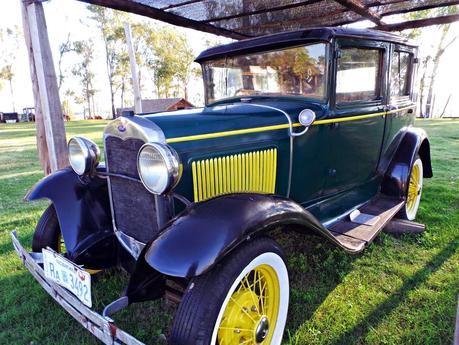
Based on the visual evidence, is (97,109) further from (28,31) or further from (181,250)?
(181,250)

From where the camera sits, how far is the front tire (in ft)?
5.20

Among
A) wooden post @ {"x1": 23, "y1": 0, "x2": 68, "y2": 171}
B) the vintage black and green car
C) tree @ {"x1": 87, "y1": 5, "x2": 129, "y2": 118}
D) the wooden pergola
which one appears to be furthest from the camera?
tree @ {"x1": 87, "y1": 5, "x2": 129, "y2": 118}

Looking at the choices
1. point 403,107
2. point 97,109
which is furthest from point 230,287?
point 97,109

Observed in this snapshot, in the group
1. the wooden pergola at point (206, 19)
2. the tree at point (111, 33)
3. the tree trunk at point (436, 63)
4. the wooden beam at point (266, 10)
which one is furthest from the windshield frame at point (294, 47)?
the tree at point (111, 33)

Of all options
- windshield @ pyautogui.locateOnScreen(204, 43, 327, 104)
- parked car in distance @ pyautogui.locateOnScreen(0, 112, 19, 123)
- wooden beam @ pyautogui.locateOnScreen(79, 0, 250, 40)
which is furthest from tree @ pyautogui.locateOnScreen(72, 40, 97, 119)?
windshield @ pyautogui.locateOnScreen(204, 43, 327, 104)

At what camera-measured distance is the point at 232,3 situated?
179 inches

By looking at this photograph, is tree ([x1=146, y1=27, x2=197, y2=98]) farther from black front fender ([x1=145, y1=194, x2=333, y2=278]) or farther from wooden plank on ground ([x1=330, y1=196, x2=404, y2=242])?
black front fender ([x1=145, y1=194, x2=333, y2=278])

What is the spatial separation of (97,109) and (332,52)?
4785 centimetres

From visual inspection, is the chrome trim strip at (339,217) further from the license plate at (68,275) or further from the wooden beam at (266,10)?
the wooden beam at (266,10)

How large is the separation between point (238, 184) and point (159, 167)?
685 millimetres

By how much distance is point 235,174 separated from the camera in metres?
2.33

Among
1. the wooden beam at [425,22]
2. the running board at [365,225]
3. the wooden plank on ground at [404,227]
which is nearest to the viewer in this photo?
the running board at [365,225]

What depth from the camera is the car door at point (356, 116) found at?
Answer: 2834mm

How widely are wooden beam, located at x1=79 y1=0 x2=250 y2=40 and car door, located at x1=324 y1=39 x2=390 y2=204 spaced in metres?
2.54
